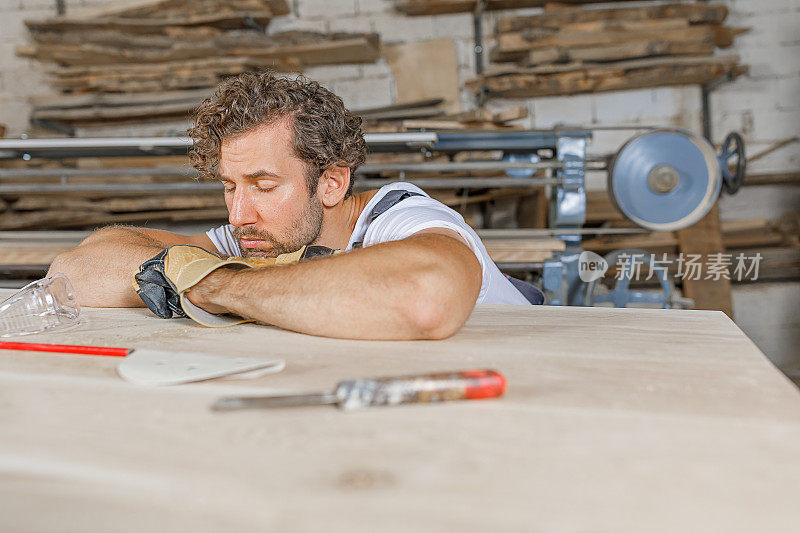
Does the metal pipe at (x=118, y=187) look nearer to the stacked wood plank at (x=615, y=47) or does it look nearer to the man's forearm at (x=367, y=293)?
the man's forearm at (x=367, y=293)

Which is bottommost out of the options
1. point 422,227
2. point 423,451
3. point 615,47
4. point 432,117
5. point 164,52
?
point 423,451

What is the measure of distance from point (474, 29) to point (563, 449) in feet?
14.3

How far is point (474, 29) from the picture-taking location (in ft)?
14.8

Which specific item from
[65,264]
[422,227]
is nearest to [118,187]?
[65,264]

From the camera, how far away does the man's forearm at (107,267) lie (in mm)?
1520

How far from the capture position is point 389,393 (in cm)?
68

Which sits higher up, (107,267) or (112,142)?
(112,142)

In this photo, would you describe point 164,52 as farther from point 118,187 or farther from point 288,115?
point 288,115

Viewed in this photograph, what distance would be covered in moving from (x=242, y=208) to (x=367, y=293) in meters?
0.75

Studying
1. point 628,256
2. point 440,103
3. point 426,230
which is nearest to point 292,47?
point 440,103

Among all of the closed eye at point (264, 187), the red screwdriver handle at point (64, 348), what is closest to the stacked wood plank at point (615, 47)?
the closed eye at point (264, 187)

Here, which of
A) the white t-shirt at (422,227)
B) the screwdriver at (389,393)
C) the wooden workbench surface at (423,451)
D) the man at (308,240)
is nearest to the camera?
the wooden workbench surface at (423,451)

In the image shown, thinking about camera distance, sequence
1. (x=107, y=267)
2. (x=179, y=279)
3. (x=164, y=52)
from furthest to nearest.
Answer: (x=164, y=52)
(x=107, y=267)
(x=179, y=279)

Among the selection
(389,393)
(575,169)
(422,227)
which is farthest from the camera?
(575,169)
